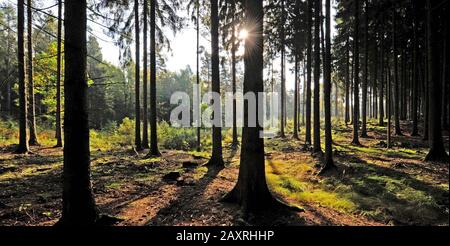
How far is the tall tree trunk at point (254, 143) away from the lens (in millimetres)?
6180

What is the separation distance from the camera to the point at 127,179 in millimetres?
9750

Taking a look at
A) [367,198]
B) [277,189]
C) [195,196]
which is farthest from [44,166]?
[367,198]

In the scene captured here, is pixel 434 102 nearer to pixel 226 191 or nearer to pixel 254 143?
pixel 254 143

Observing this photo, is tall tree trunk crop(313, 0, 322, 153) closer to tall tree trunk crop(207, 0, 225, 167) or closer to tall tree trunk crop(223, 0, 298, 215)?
tall tree trunk crop(207, 0, 225, 167)

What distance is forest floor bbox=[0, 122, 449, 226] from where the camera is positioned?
19.0 feet

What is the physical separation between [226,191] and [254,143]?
8.60ft

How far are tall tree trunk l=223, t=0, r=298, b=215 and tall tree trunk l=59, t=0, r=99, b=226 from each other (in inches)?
123

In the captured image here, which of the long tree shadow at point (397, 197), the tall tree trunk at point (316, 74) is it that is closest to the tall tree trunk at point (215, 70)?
the tall tree trunk at point (316, 74)

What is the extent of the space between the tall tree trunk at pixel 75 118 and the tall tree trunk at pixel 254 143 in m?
3.13

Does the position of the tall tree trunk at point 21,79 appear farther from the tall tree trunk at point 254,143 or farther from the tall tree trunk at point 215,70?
the tall tree trunk at point 254,143

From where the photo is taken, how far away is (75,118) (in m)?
4.96
